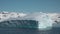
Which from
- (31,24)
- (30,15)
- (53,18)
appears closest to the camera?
(31,24)

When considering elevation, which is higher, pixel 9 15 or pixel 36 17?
pixel 9 15

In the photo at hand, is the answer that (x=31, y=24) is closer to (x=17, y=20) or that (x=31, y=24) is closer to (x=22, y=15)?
(x=17, y=20)

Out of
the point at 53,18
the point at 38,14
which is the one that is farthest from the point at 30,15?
the point at 53,18

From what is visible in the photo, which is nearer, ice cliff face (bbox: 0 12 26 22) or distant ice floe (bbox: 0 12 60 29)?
distant ice floe (bbox: 0 12 60 29)

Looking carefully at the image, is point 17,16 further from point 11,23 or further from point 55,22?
point 55,22

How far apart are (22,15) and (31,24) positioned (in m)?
8.37

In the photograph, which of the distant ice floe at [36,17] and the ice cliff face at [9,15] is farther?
the ice cliff face at [9,15]

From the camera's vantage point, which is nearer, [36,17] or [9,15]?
[36,17]

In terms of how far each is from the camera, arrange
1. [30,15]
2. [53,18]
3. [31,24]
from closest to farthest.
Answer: [31,24] → [30,15] → [53,18]

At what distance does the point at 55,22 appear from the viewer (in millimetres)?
73875

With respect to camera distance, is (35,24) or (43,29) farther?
(43,29)

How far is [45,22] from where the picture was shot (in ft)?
194

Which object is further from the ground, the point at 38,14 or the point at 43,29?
the point at 38,14

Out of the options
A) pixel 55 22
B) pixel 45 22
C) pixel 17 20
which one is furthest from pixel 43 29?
pixel 55 22
